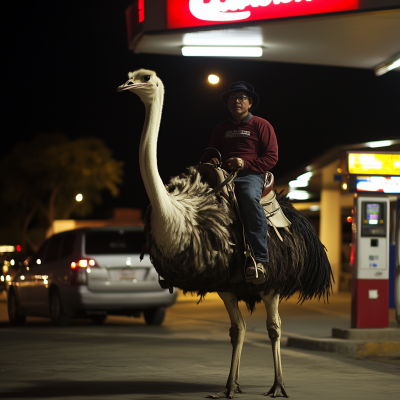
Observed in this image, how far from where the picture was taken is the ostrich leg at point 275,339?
7449mm

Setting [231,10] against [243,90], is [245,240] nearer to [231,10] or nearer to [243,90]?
[243,90]

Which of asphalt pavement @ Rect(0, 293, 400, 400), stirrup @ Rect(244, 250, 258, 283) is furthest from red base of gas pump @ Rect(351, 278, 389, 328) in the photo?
stirrup @ Rect(244, 250, 258, 283)

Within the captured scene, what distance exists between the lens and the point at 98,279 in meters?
14.7

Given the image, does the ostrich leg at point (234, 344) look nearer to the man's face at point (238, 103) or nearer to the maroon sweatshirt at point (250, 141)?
the maroon sweatshirt at point (250, 141)

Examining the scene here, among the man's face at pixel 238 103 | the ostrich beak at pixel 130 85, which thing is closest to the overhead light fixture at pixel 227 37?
the man's face at pixel 238 103

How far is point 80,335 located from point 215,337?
2.22 meters

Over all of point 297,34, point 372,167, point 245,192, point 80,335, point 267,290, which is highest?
point 297,34

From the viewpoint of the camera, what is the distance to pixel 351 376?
899cm

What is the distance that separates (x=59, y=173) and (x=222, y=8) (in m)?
42.4

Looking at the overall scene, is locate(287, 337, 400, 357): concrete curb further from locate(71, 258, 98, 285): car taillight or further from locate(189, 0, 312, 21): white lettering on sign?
locate(189, 0, 312, 21): white lettering on sign

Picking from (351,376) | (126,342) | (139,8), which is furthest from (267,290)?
(139,8)

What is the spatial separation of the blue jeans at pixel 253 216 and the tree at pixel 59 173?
1906 inches

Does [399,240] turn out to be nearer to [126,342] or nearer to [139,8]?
[126,342]

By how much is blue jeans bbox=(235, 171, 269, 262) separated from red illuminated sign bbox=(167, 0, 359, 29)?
7.73m
